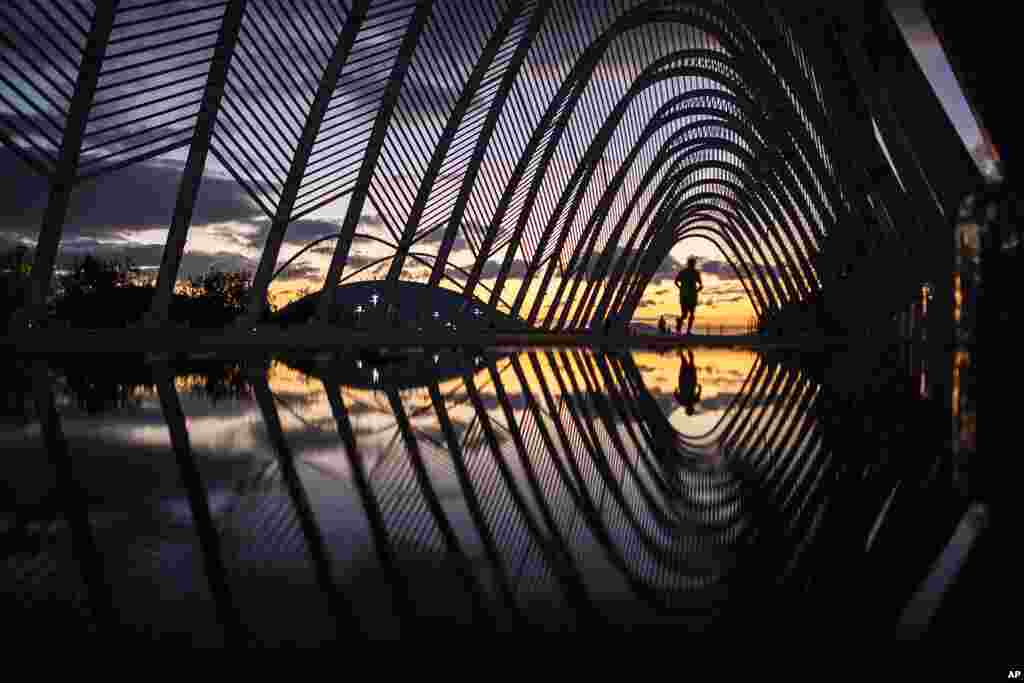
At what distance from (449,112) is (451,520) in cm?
1717

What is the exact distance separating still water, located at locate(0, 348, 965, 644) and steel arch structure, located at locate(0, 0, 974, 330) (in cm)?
692

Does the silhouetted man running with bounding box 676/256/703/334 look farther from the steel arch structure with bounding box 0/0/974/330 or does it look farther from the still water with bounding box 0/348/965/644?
the still water with bounding box 0/348/965/644

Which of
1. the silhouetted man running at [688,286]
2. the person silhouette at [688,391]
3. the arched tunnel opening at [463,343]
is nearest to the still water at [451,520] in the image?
the arched tunnel opening at [463,343]

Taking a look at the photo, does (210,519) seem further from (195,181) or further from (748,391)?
(195,181)

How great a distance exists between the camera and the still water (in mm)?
1357

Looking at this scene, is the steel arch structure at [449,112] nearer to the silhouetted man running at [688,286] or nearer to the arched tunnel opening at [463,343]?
the arched tunnel opening at [463,343]

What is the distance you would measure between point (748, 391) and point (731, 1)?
19.8 m

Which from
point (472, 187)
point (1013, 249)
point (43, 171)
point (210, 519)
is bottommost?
point (210, 519)

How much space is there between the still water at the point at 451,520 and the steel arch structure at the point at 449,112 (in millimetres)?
6923

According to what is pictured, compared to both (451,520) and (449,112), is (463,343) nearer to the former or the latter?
(449,112)

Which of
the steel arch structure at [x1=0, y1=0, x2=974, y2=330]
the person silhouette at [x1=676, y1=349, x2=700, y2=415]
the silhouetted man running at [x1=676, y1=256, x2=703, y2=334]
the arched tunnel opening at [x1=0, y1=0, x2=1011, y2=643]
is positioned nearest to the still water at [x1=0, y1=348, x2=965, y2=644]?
the arched tunnel opening at [x1=0, y1=0, x2=1011, y2=643]

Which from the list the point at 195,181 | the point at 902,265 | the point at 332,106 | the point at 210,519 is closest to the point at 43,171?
the point at 195,181

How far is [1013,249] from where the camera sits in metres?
2.46

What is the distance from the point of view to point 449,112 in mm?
18578
